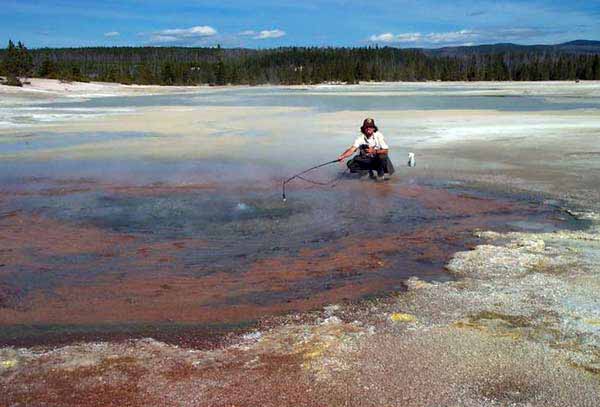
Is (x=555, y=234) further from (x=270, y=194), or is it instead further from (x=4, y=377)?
(x=4, y=377)

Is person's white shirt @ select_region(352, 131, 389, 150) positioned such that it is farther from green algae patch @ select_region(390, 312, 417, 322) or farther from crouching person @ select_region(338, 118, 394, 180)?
green algae patch @ select_region(390, 312, 417, 322)

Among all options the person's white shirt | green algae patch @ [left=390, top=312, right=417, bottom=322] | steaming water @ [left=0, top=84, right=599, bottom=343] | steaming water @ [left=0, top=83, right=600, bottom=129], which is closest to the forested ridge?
steaming water @ [left=0, top=83, right=600, bottom=129]

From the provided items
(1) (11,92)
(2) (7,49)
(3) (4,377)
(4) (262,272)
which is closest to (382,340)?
(4) (262,272)

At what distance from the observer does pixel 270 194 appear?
10953 millimetres

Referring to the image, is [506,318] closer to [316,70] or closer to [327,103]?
[327,103]

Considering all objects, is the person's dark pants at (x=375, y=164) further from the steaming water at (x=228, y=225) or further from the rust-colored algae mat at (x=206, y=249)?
the rust-colored algae mat at (x=206, y=249)

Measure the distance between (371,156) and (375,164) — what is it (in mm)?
A: 175

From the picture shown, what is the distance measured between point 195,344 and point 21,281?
2.63 m

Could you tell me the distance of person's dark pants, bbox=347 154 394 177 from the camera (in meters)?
12.4

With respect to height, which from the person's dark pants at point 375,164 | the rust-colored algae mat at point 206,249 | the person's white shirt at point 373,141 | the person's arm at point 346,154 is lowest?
the rust-colored algae mat at point 206,249

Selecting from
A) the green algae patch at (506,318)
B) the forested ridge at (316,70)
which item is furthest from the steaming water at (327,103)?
the forested ridge at (316,70)

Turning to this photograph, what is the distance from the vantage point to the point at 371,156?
12.5m

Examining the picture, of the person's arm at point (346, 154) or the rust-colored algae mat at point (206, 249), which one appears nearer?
the rust-colored algae mat at point (206, 249)

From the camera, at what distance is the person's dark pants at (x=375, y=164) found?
1236cm
